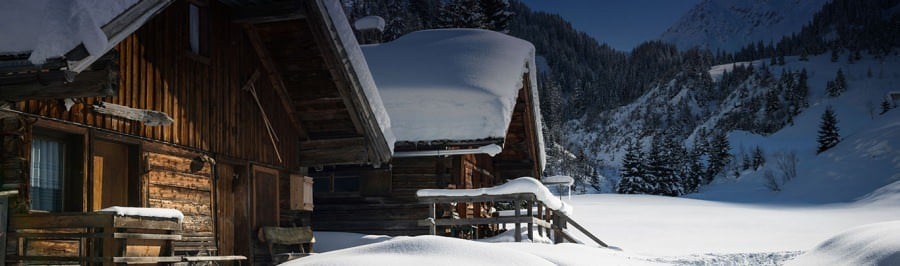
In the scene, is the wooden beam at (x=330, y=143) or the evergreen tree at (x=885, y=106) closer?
the wooden beam at (x=330, y=143)

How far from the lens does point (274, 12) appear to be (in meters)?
13.3

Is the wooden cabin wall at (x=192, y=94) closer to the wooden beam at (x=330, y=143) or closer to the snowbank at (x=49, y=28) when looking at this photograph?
the wooden beam at (x=330, y=143)

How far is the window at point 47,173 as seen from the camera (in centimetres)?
948

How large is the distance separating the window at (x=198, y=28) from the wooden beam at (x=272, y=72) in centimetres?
115

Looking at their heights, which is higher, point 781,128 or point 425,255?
point 781,128

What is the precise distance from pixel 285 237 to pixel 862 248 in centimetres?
939

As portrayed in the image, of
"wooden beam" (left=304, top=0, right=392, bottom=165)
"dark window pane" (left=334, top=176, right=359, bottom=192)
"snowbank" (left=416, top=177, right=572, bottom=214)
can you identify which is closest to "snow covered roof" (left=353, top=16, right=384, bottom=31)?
"dark window pane" (left=334, top=176, right=359, bottom=192)

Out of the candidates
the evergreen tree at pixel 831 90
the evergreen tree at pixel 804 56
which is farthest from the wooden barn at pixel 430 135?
the evergreen tree at pixel 804 56

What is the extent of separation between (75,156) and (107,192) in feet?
3.69

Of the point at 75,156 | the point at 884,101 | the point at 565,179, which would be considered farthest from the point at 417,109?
the point at 884,101

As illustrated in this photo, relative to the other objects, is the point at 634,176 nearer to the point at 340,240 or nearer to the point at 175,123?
the point at 340,240

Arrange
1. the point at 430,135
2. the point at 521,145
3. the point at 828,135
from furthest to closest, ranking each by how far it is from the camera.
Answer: the point at 828,135 < the point at 521,145 < the point at 430,135

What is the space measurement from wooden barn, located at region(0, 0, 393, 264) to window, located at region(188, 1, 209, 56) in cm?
3

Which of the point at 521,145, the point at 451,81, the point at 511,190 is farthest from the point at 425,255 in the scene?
the point at 521,145
